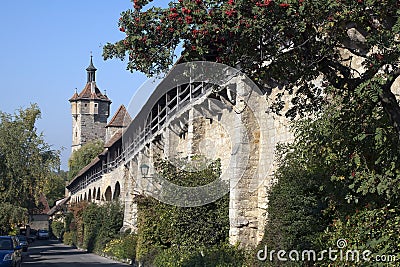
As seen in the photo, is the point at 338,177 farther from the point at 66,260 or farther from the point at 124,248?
the point at 66,260

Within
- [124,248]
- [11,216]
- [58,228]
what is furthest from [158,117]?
[58,228]

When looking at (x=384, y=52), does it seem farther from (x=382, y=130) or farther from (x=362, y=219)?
(x=362, y=219)

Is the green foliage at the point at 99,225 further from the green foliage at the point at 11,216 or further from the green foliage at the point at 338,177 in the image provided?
the green foliage at the point at 338,177

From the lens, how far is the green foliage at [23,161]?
1217 inches

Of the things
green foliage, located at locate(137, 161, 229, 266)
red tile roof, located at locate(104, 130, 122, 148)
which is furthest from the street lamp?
red tile roof, located at locate(104, 130, 122, 148)

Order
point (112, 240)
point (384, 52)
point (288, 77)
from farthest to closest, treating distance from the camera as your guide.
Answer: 1. point (112, 240)
2. point (288, 77)
3. point (384, 52)

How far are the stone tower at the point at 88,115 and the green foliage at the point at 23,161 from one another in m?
69.2

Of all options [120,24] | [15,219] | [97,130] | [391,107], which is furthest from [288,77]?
[97,130]

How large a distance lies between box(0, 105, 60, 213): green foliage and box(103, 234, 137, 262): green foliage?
490 cm

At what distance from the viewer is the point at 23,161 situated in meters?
31.6

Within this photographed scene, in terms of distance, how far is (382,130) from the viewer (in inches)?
285

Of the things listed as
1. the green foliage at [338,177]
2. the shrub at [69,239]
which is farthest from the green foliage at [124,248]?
the shrub at [69,239]

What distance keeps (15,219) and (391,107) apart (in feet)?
85.2

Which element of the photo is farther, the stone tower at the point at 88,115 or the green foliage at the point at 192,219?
the stone tower at the point at 88,115
